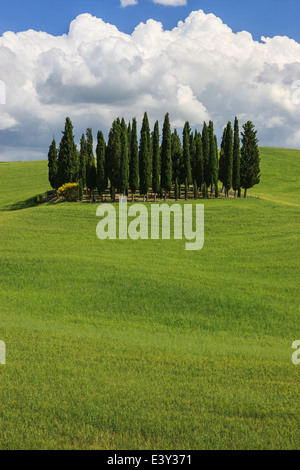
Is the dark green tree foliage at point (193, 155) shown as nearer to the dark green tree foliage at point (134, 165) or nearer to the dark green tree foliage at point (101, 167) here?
the dark green tree foliage at point (134, 165)

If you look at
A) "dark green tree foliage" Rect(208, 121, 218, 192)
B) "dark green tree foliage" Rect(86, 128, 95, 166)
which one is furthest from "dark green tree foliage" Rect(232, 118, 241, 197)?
"dark green tree foliage" Rect(86, 128, 95, 166)

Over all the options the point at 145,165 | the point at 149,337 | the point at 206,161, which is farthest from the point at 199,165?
the point at 149,337

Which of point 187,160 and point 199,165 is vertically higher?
point 187,160

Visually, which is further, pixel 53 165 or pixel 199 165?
pixel 53 165

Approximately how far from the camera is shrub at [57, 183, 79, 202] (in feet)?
205

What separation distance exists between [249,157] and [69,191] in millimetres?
32438

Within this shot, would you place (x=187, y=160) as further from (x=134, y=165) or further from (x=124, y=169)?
(x=124, y=169)

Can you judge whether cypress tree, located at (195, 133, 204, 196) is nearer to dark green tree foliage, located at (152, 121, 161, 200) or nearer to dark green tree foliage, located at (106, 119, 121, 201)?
dark green tree foliage, located at (152, 121, 161, 200)

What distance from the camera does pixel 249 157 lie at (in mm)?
66062

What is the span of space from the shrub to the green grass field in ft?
47.8

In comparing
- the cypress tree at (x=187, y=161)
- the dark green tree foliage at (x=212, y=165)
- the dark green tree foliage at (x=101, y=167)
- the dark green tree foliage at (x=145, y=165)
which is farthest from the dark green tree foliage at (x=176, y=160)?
the dark green tree foliage at (x=101, y=167)

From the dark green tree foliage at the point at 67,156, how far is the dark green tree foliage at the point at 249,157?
30752 mm
